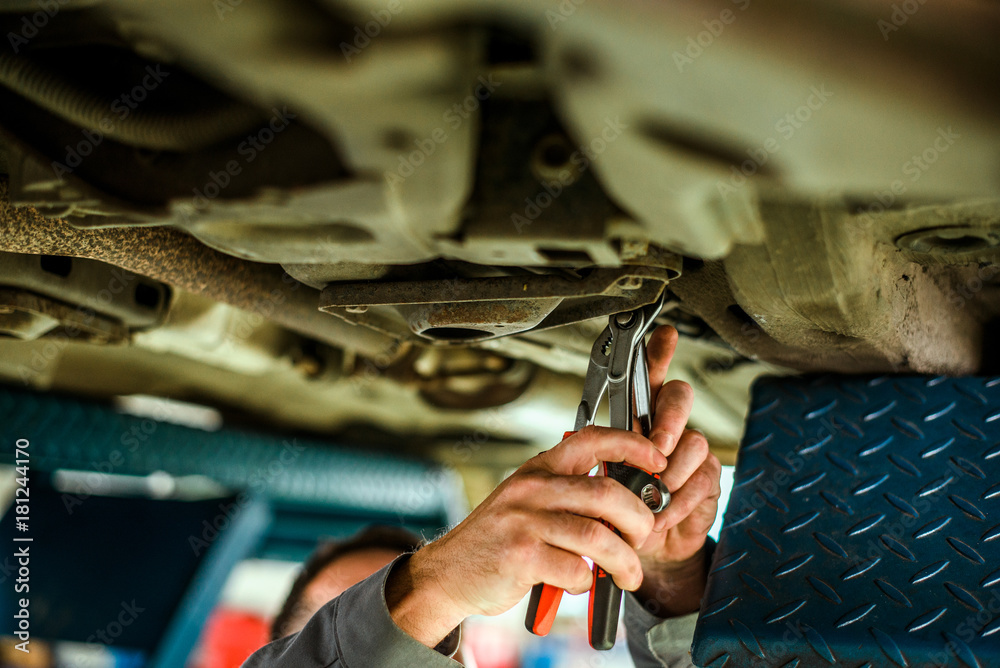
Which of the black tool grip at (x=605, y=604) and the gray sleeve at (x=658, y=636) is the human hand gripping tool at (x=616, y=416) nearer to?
the black tool grip at (x=605, y=604)

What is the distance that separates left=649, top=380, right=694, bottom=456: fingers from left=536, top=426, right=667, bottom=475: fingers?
0.33ft

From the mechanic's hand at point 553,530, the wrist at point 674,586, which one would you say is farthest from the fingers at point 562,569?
the wrist at point 674,586

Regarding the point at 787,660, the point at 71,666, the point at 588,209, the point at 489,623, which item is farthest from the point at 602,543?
the point at 489,623

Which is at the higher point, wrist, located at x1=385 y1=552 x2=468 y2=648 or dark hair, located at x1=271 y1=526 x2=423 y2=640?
wrist, located at x1=385 y1=552 x2=468 y2=648

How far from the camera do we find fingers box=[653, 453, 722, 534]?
2.99 ft

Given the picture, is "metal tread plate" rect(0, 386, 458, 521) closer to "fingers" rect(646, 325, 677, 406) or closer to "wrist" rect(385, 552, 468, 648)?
"wrist" rect(385, 552, 468, 648)

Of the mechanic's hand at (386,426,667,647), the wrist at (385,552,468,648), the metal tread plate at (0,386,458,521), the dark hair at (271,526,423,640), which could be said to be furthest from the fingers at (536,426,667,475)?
the metal tread plate at (0,386,458,521)

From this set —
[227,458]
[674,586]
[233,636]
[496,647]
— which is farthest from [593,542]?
[496,647]

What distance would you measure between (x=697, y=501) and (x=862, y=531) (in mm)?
198

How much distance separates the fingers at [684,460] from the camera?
A: 2.92 feet

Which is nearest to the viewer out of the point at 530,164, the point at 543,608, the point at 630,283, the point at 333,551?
the point at 530,164

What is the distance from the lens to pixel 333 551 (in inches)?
67.8

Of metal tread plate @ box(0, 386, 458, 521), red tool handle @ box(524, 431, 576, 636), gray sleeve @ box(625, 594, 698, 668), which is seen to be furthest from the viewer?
metal tread plate @ box(0, 386, 458, 521)

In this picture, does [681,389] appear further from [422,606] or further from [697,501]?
[422,606]
